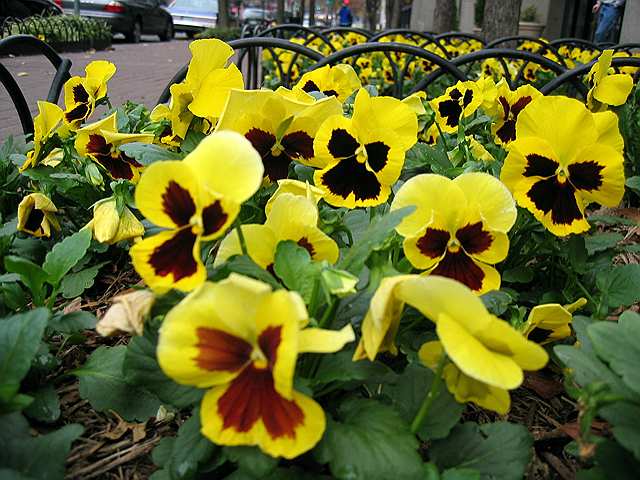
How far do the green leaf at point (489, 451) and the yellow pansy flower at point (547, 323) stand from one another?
0.89 feet

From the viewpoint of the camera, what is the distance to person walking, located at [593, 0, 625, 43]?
1061cm

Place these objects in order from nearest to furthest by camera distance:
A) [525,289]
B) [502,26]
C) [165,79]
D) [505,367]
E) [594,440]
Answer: [505,367], [594,440], [525,289], [502,26], [165,79]

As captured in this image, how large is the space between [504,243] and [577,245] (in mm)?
519

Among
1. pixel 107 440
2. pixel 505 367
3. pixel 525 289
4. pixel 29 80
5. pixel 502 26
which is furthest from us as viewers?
pixel 29 80

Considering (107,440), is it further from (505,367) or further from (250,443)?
(505,367)

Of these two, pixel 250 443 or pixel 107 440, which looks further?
pixel 107 440

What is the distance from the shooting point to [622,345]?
85cm

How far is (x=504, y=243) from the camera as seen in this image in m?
1.03

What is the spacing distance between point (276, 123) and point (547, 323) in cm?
63

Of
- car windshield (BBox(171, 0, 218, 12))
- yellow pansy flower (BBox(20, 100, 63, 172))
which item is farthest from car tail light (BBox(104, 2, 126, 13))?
yellow pansy flower (BBox(20, 100, 63, 172))

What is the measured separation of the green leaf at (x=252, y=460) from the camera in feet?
A: 2.67

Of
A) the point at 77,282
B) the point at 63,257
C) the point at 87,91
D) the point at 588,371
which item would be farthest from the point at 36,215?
the point at 588,371

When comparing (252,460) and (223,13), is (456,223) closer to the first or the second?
(252,460)

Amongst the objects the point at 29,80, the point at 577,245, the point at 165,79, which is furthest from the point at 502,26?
the point at 577,245
